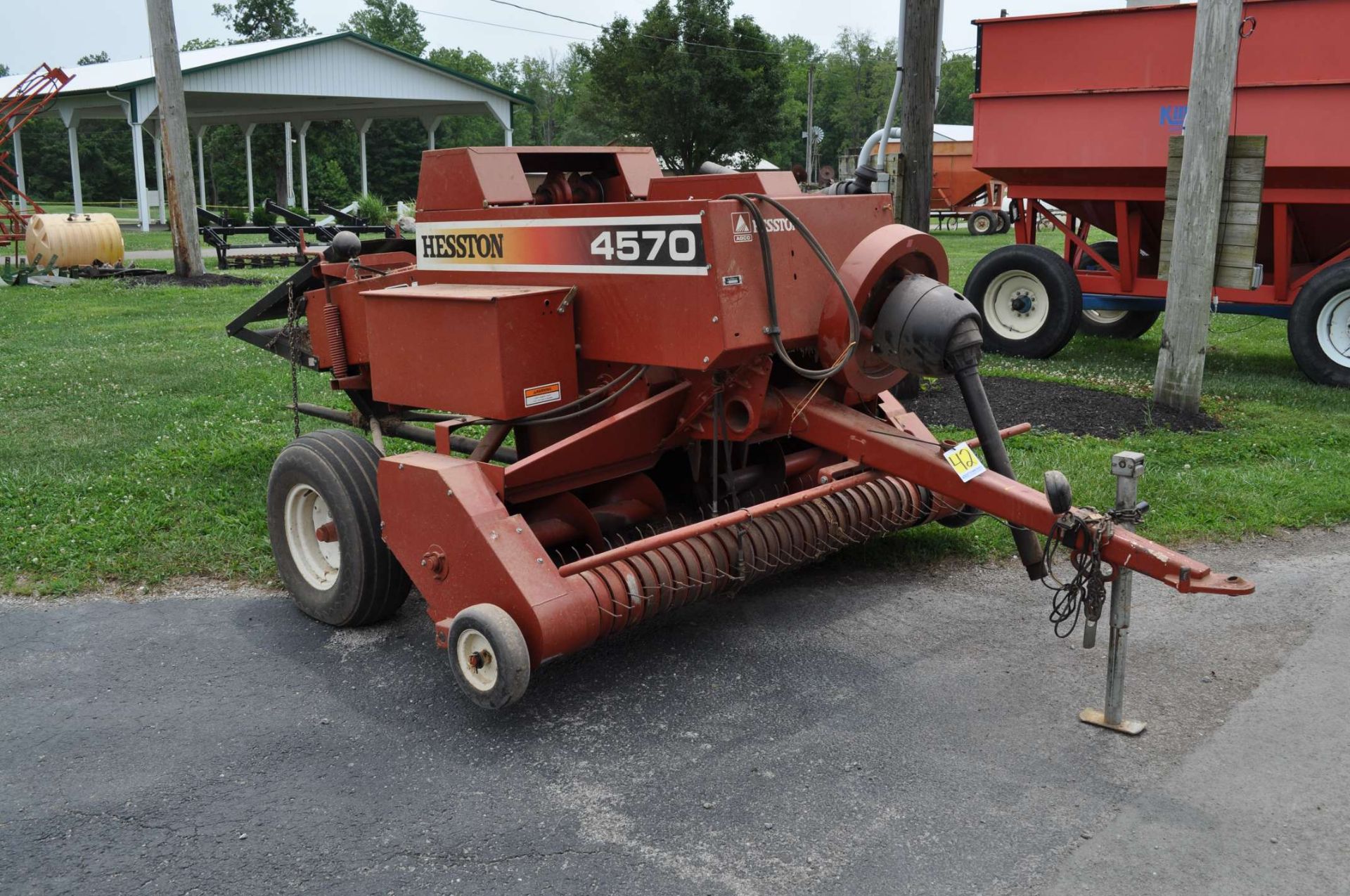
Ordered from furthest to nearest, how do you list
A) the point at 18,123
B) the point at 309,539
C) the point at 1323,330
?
the point at 18,123 < the point at 1323,330 < the point at 309,539

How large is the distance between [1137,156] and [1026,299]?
1.56 metres

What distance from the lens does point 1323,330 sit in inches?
364

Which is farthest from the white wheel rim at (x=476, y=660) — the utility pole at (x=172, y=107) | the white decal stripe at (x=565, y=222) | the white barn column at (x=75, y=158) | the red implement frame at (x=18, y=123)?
the white barn column at (x=75, y=158)

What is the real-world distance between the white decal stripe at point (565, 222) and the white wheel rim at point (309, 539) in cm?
125

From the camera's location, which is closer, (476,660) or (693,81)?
(476,660)

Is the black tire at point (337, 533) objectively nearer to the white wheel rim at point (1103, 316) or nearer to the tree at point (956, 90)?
the white wheel rim at point (1103, 316)

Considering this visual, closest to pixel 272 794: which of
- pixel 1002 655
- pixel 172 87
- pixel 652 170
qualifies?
pixel 1002 655

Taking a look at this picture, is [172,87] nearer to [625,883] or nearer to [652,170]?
[652,170]

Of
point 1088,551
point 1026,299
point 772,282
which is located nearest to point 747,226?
point 772,282

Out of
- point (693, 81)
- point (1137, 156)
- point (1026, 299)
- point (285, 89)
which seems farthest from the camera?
point (693, 81)

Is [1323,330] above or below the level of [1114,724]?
above

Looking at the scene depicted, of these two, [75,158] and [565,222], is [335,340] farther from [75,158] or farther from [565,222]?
[75,158]

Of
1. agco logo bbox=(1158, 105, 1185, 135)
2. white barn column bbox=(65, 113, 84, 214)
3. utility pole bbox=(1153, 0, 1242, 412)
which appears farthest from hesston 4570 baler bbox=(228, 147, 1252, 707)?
white barn column bbox=(65, 113, 84, 214)

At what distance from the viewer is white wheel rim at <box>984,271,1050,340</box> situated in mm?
10828
